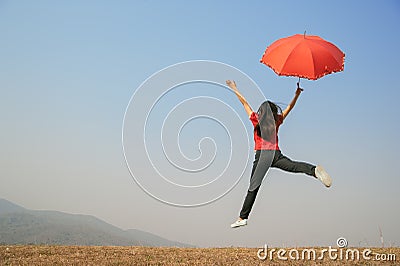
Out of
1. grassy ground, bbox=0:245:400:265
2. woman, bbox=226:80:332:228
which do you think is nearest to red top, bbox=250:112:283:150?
woman, bbox=226:80:332:228

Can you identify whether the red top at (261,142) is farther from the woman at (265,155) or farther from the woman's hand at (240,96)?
the woman's hand at (240,96)

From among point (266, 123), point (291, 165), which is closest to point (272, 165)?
point (291, 165)

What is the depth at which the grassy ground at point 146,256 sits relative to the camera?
13.0 metres

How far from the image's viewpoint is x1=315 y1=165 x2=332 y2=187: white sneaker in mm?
10038

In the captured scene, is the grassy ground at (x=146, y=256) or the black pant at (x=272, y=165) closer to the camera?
the black pant at (x=272, y=165)

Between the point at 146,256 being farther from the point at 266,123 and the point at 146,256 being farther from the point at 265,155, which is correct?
the point at 266,123

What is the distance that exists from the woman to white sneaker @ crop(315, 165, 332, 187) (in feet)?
0.33

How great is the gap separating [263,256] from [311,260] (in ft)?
5.17

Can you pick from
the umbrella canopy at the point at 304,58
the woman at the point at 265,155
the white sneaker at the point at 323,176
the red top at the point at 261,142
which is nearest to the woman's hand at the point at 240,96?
the woman at the point at 265,155

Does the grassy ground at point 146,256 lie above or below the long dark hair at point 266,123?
below

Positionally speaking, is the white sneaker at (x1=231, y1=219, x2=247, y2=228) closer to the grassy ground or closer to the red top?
the red top

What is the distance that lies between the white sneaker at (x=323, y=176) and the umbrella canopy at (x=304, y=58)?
188 centimetres

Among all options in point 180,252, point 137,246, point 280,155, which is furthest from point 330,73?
point 137,246

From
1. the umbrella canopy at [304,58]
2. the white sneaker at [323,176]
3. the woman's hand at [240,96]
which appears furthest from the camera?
the woman's hand at [240,96]
